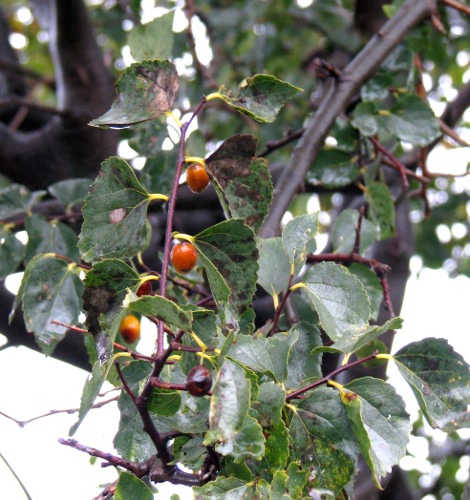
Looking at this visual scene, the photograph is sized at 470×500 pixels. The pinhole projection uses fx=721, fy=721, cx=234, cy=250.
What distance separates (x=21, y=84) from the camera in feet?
7.46

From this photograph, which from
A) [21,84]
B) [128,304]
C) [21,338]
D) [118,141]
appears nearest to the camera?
[128,304]

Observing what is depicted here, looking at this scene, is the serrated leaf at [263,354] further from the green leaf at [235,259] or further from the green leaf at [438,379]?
the green leaf at [438,379]

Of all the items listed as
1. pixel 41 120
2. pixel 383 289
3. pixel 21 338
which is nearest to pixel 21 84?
pixel 41 120

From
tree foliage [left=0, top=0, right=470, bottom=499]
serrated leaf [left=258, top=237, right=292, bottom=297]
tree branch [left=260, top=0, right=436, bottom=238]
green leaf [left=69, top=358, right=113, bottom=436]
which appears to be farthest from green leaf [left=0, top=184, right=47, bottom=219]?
green leaf [left=69, top=358, right=113, bottom=436]

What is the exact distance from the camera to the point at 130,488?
22.6 inches

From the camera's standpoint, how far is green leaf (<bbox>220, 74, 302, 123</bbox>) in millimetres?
666

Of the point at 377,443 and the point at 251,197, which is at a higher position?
the point at 251,197

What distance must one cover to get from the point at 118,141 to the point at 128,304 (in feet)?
4.60

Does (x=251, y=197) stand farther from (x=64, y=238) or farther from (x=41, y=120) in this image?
(x=41, y=120)

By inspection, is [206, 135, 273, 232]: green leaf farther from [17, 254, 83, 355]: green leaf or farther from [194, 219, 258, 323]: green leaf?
[17, 254, 83, 355]: green leaf

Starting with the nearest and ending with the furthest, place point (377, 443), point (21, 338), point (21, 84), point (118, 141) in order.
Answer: point (377, 443), point (21, 338), point (118, 141), point (21, 84)

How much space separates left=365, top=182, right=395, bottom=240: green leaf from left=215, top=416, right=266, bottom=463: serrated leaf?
618 mm

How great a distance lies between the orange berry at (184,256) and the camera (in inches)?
24.4

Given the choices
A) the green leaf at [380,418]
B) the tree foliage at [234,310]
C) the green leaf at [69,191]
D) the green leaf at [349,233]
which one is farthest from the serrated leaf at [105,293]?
the green leaf at [69,191]
